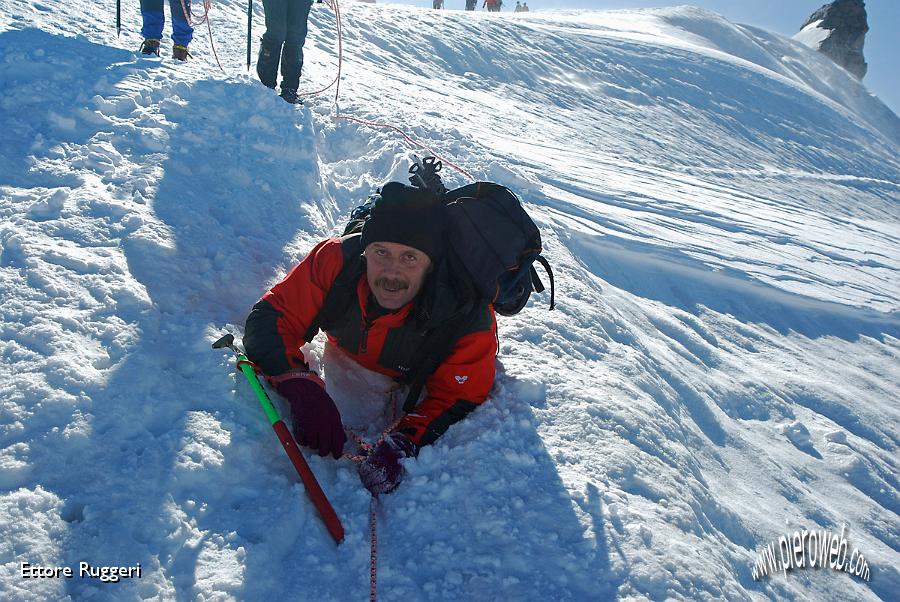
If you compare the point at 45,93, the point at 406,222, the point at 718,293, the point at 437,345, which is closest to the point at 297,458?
the point at 437,345

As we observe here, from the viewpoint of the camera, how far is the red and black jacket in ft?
8.34

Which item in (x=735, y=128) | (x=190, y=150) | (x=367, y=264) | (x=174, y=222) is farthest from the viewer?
(x=735, y=128)

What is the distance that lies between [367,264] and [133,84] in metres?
3.00

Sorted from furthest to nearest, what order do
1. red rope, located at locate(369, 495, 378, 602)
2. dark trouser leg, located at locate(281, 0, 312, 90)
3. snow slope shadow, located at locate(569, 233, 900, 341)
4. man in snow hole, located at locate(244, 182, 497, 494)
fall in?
snow slope shadow, located at locate(569, 233, 900, 341) → dark trouser leg, located at locate(281, 0, 312, 90) → man in snow hole, located at locate(244, 182, 497, 494) → red rope, located at locate(369, 495, 378, 602)

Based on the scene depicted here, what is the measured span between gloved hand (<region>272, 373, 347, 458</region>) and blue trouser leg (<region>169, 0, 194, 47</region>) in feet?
16.6

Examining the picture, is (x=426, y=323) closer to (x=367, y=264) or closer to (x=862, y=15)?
(x=367, y=264)

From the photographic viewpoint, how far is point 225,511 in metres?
1.97

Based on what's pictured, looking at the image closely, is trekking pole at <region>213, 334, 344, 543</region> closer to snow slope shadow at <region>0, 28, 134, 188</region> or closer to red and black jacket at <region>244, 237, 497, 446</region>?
red and black jacket at <region>244, 237, 497, 446</region>

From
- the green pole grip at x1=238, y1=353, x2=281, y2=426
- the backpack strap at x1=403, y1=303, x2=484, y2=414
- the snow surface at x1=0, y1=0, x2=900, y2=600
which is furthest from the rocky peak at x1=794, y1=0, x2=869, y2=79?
the green pole grip at x1=238, y1=353, x2=281, y2=426

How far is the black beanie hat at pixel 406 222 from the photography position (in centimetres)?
259

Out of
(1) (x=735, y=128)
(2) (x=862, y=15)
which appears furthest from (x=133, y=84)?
(2) (x=862, y=15)

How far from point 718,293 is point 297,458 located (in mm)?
5227

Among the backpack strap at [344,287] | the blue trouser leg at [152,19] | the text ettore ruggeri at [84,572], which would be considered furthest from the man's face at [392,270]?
the blue trouser leg at [152,19]

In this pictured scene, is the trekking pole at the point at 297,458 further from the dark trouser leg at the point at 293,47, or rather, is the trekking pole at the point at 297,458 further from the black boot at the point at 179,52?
the black boot at the point at 179,52
